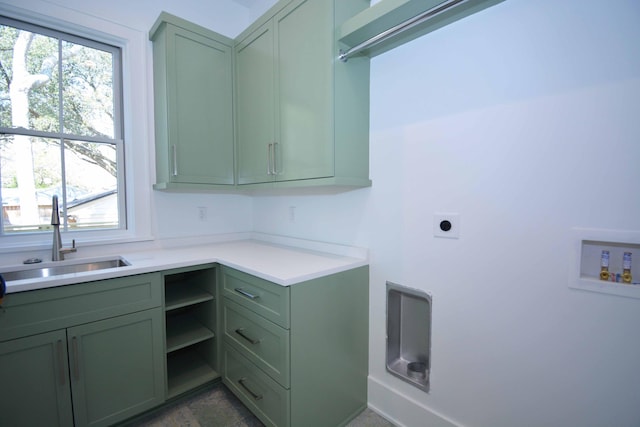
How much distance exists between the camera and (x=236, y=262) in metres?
1.71

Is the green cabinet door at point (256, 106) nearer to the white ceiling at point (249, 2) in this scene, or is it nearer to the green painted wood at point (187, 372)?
the white ceiling at point (249, 2)

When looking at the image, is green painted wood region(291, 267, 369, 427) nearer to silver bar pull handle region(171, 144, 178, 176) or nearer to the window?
silver bar pull handle region(171, 144, 178, 176)

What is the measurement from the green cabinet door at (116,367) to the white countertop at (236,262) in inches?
9.8

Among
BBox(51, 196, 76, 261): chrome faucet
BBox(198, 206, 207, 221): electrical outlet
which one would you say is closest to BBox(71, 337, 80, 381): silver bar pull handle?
BBox(51, 196, 76, 261): chrome faucet

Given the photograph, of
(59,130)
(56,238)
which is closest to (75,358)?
(56,238)

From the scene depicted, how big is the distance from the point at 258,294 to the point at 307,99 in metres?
1.11

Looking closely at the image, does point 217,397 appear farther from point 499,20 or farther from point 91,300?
point 499,20

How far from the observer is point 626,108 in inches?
37.9

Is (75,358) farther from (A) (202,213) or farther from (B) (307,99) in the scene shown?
(B) (307,99)

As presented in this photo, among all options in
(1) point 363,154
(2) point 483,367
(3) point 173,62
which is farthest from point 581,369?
(3) point 173,62

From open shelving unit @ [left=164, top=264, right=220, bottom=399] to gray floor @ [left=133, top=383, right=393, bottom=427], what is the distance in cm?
10

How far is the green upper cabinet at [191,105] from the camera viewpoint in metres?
1.95

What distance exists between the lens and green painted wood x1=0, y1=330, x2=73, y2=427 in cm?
125

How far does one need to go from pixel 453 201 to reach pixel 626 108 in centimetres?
A: 64
